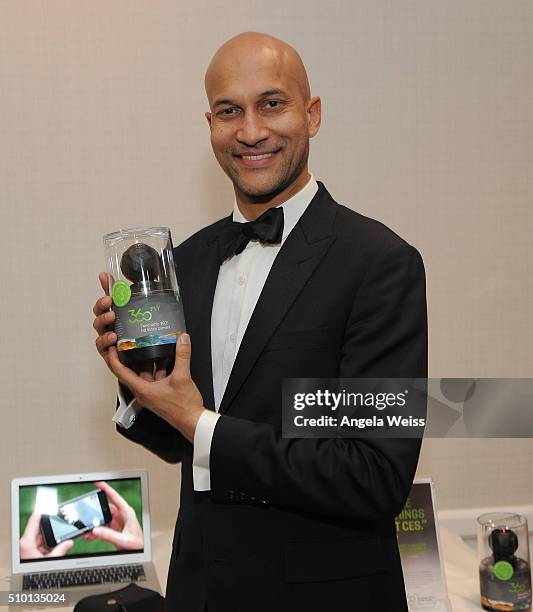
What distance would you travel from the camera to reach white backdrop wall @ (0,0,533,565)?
2.37 m

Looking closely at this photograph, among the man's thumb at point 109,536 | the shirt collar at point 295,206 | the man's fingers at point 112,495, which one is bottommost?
the man's thumb at point 109,536

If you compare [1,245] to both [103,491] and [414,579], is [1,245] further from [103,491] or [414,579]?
[414,579]

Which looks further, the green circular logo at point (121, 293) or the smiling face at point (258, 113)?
the smiling face at point (258, 113)

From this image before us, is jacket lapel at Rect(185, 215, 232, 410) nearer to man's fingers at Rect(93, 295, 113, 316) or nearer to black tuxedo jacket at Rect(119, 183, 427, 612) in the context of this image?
black tuxedo jacket at Rect(119, 183, 427, 612)

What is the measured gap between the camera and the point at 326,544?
1306 mm

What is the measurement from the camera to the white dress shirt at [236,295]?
139 cm

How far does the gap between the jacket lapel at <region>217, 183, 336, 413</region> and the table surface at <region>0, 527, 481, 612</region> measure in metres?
0.99

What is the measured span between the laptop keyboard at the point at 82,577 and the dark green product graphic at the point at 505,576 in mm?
841

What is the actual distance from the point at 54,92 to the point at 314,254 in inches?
51.1

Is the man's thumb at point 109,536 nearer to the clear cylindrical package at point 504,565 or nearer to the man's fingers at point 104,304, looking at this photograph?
the clear cylindrical package at point 504,565

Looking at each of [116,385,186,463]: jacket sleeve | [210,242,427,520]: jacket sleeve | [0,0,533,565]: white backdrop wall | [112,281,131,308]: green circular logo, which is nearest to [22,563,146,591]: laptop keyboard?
[0,0,533,565]: white backdrop wall

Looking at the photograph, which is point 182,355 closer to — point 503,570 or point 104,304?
point 104,304

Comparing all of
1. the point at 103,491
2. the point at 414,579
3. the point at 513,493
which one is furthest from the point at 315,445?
the point at 513,493

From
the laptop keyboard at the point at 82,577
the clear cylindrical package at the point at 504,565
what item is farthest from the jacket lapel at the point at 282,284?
the laptop keyboard at the point at 82,577
